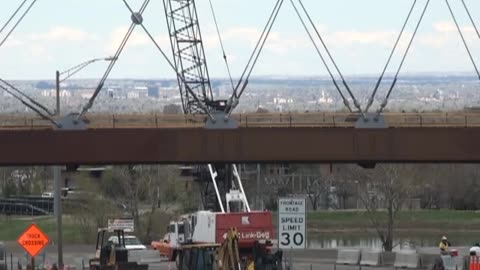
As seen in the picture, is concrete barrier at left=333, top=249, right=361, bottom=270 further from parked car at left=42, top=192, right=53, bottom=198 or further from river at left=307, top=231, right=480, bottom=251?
parked car at left=42, top=192, right=53, bottom=198

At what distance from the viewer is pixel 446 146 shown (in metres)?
31.3

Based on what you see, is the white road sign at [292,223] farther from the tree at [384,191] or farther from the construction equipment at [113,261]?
the tree at [384,191]

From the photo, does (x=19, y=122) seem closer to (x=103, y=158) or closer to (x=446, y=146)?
(x=103, y=158)

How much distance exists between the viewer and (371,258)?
58.1 metres

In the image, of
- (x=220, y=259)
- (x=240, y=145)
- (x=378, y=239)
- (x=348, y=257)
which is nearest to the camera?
(x=240, y=145)

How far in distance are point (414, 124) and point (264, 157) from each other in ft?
11.5

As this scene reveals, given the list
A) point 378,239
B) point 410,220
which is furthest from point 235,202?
point 410,220

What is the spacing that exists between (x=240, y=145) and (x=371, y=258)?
90.7ft

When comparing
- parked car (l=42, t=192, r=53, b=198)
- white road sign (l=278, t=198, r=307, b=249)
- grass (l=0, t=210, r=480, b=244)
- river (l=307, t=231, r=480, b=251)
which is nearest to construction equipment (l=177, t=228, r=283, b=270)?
white road sign (l=278, t=198, r=307, b=249)

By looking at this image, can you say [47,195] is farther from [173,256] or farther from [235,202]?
[235,202]

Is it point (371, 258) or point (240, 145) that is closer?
point (240, 145)

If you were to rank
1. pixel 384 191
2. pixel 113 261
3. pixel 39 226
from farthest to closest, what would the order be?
pixel 39 226, pixel 384 191, pixel 113 261

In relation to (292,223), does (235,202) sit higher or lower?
higher

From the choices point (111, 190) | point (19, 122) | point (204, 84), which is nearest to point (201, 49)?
point (204, 84)
